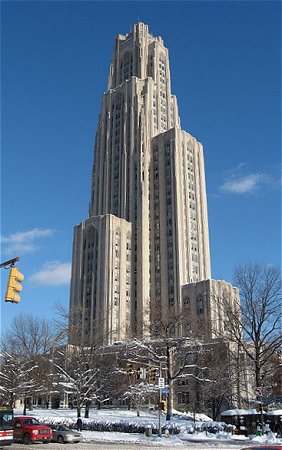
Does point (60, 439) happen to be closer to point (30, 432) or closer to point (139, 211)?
point (30, 432)

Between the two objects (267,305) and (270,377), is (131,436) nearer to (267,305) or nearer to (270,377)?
(267,305)

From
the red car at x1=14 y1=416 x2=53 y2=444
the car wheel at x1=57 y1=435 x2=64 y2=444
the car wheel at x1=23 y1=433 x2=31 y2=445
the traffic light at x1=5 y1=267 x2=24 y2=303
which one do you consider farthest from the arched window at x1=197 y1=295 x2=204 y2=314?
the traffic light at x1=5 y1=267 x2=24 y2=303

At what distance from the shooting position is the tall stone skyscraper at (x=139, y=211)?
126562mm

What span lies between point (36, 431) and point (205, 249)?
11034 cm

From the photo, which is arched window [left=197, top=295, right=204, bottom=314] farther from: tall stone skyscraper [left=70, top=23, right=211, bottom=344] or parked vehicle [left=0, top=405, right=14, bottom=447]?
parked vehicle [left=0, top=405, right=14, bottom=447]

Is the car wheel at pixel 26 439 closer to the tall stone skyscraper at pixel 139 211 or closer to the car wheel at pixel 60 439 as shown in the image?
the car wheel at pixel 60 439

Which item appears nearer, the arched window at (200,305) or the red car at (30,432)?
the red car at (30,432)

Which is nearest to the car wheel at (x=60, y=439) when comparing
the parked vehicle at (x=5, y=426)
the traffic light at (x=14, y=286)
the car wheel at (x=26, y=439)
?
the car wheel at (x=26, y=439)

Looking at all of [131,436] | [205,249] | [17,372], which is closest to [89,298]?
[205,249]

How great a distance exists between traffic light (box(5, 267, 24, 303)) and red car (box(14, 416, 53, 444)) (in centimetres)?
1949

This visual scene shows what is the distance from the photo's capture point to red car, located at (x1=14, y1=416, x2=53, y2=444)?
31.5m

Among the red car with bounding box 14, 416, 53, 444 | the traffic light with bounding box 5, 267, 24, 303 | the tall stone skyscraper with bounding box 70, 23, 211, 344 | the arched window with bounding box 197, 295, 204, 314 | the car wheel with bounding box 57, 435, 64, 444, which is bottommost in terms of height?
the car wheel with bounding box 57, 435, 64, 444

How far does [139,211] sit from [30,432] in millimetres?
107523

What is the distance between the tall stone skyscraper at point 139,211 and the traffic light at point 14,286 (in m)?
100
